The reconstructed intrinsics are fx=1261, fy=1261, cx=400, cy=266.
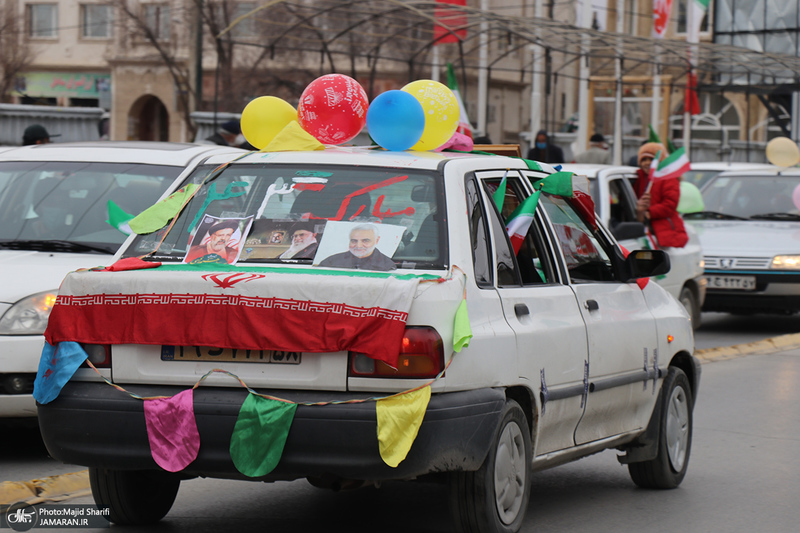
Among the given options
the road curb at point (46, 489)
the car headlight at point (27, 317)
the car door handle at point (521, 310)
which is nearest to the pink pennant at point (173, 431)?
the car door handle at point (521, 310)

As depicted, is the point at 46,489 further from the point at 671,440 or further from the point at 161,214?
the point at 671,440

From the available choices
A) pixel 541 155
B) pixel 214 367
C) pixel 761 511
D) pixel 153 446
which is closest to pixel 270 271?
pixel 214 367

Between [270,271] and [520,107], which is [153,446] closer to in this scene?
[270,271]

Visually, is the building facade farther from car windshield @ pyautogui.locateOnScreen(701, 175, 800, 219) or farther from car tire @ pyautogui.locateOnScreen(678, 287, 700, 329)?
car tire @ pyautogui.locateOnScreen(678, 287, 700, 329)

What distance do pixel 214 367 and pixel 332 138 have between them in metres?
1.92

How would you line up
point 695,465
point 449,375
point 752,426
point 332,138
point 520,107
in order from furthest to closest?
1. point 520,107
2. point 752,426
3. point 695,465
4. point 332,138
5. point 449,375

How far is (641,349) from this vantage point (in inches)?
246

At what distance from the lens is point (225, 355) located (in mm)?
4562

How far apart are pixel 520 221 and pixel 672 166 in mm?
7320

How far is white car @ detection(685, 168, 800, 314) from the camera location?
13633mm

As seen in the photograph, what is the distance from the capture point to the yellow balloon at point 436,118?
607cm

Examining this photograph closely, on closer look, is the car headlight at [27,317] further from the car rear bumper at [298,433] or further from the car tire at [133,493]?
the car rear bumper at [298,433]

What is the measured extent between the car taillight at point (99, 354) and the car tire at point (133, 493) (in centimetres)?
66

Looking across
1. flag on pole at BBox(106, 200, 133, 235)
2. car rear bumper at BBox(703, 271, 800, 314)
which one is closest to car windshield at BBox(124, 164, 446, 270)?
flag on pole at BBox(106, 200, 133, 235)
